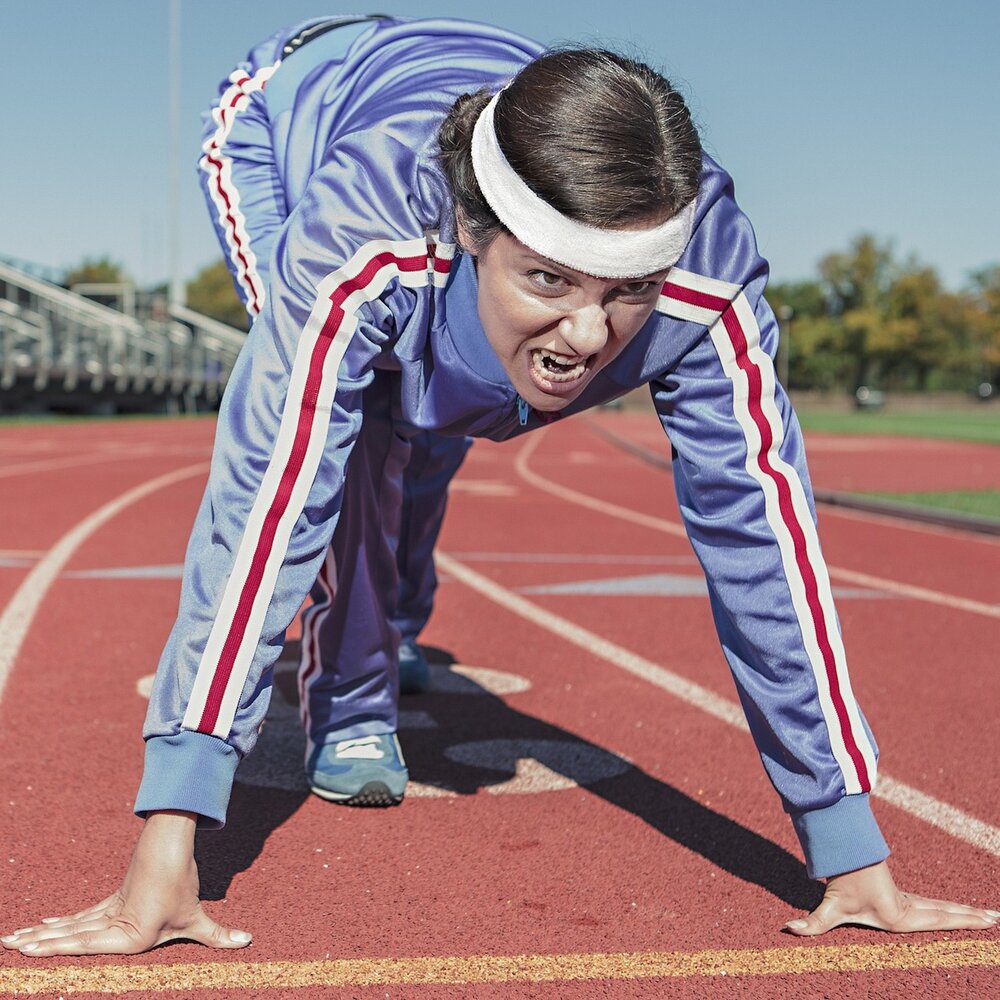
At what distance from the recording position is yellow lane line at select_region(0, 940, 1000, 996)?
2.49 metres

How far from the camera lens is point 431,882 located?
310 cm

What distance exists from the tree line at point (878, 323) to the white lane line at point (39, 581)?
81.5m

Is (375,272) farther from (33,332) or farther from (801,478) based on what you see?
(33,332)

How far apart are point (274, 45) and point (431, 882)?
2.53m

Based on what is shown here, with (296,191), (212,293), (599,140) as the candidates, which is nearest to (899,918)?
(599,140)

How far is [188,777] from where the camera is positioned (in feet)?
8.38

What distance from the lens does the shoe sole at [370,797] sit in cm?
368

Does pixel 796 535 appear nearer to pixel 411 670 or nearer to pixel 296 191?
pixel 296 191

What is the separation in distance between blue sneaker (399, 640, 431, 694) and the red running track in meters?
0.06

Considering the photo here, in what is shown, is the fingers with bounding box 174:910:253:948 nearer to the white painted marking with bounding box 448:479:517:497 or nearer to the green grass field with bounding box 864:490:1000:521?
the green grass field with bounding box 864:490:1000:521

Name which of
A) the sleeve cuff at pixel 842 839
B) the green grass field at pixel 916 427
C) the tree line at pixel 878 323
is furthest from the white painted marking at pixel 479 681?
the tree line at pixel 878 323

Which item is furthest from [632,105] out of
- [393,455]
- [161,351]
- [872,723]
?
[161,351]

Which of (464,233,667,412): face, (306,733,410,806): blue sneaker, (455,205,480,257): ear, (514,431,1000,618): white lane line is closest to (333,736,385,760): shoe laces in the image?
(306,733,410,806): blue sneaker

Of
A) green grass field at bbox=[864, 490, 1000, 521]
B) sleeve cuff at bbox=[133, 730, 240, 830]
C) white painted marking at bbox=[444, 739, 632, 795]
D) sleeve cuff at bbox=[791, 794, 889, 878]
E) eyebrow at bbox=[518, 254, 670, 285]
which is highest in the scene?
eyebrow at bbox=[518, 254, 670, 285]
